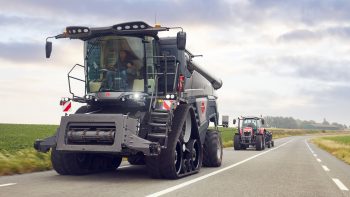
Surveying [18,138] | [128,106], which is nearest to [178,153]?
[128,106]

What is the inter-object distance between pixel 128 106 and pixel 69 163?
1915mm

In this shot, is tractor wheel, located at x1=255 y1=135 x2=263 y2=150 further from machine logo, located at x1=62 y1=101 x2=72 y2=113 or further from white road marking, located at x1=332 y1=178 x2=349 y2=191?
machine logo, located at x1=62 y1=101 x2=72 y2=113

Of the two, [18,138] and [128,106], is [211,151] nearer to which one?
[128,106]

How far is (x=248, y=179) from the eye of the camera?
9.94 metres

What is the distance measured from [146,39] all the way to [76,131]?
2.62 meters

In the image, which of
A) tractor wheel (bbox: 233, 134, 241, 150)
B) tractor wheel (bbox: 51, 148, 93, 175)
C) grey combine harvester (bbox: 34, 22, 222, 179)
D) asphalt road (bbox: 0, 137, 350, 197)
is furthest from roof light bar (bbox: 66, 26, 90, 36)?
tractor wheel (bbox: 233, 134, 241, 150)

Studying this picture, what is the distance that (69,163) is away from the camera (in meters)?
9.79

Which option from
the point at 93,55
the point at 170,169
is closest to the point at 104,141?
the point at 170,169

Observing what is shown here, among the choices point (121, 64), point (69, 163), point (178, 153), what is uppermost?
point (121, 64)

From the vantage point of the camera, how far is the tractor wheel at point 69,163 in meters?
9.63

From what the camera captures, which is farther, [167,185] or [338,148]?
[338,148]

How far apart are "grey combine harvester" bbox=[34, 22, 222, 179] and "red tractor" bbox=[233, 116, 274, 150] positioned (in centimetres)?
1697

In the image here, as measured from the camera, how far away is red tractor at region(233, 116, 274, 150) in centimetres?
2751

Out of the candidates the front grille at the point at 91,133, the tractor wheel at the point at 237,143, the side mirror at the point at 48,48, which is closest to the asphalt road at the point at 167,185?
the front grille at the point at 91,133
